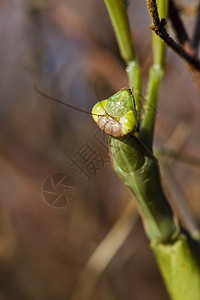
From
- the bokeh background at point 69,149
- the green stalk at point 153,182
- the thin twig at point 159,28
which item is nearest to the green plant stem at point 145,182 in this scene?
the green stalk at point 153,182

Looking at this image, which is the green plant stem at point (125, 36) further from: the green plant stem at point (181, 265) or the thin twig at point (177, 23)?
the green plant stem at point (181, 265)

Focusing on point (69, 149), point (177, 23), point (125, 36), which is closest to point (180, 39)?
point (177, 23)

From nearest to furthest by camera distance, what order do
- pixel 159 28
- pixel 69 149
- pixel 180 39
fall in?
1. pixel 159 28
2. pixel 180 39
3. pixel 69 149

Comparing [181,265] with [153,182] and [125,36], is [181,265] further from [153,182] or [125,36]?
[125,36]

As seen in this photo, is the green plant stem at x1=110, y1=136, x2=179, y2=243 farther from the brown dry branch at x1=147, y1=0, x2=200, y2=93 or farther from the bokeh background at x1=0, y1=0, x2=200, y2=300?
the bokeh background at x1=0, y1=0, x2=200, y2=300

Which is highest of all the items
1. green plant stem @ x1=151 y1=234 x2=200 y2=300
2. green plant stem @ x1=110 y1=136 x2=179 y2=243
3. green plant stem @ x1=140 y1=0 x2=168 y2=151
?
green plant stem @ x1=140 y1=0 x2=168 y2=151

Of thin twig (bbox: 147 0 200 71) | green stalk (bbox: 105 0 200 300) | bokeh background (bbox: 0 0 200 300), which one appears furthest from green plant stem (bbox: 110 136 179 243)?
bokeh background (bbox: 0 0 200 300)
